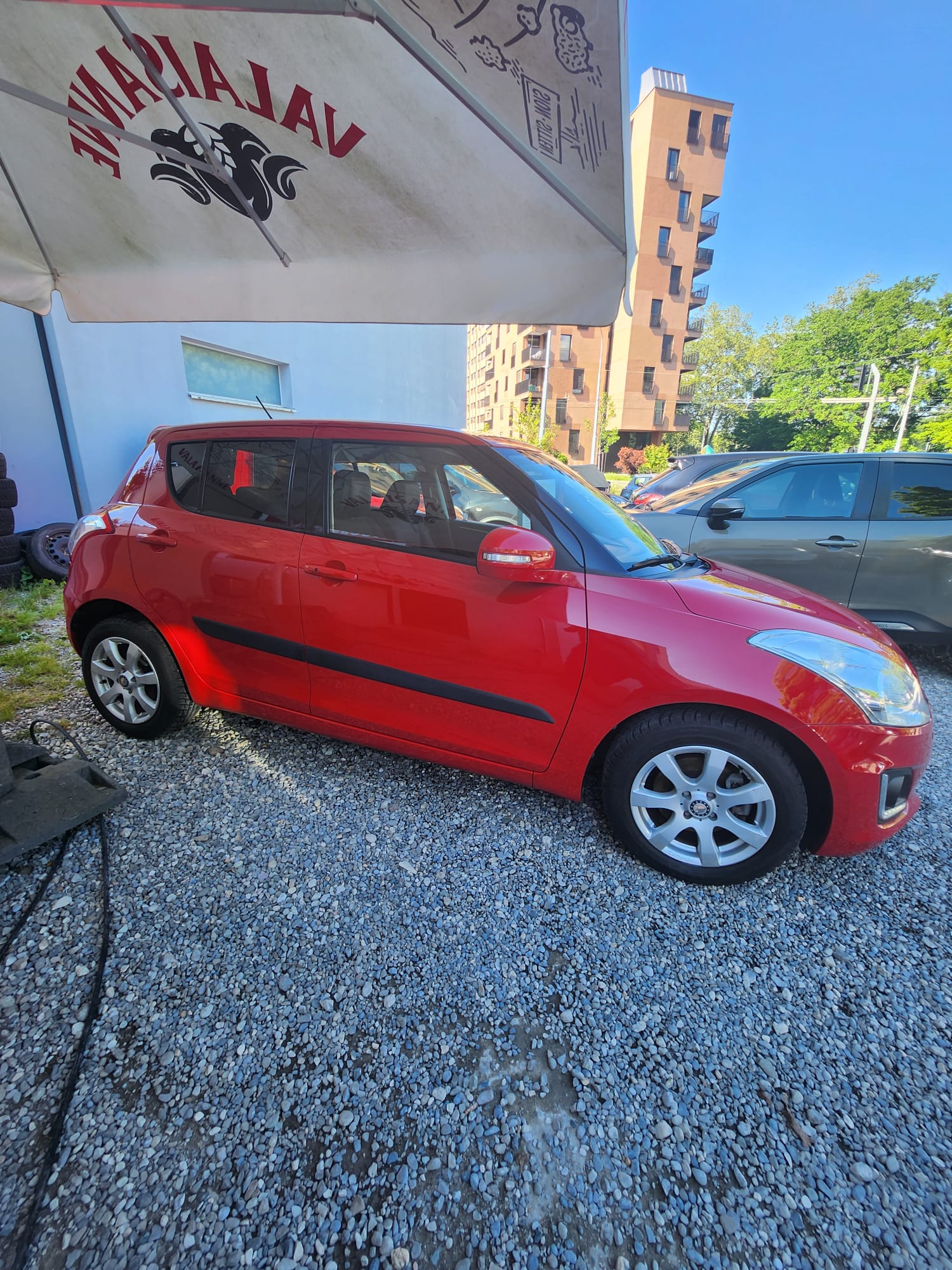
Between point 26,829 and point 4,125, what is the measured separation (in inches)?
103

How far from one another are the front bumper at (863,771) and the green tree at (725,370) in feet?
151

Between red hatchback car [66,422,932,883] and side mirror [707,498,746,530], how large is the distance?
1.95 metres

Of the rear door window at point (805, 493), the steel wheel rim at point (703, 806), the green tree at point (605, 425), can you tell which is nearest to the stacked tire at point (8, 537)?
the steel wheel rim at point (703, 806)

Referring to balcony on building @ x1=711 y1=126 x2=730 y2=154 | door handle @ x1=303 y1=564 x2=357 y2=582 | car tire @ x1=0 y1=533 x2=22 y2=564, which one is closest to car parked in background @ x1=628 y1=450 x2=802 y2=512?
door handle @ x1=303 y1=564 x2=357 y2=582

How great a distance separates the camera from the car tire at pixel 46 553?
17.8ft

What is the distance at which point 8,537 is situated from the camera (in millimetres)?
5176

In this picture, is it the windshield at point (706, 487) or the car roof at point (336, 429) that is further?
the windshield at point (706, 487)

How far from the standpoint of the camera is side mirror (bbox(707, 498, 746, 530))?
4195 millimetres

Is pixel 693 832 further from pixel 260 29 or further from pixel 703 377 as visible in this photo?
pixel 703 377

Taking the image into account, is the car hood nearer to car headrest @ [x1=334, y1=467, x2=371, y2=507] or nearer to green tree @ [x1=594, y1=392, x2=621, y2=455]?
car headrest @ [x1=334, y1=467, x2=371, y2=507]

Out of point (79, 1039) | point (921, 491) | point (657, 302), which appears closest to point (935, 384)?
point (657, 302)

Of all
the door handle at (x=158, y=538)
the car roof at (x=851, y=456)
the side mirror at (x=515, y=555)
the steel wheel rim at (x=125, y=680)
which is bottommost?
the steel wheel rim at (x=125, y=680)

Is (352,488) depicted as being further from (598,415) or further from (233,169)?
(598,415)

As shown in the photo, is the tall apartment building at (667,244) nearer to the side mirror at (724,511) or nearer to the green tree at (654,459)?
the green tree at (654,459)
